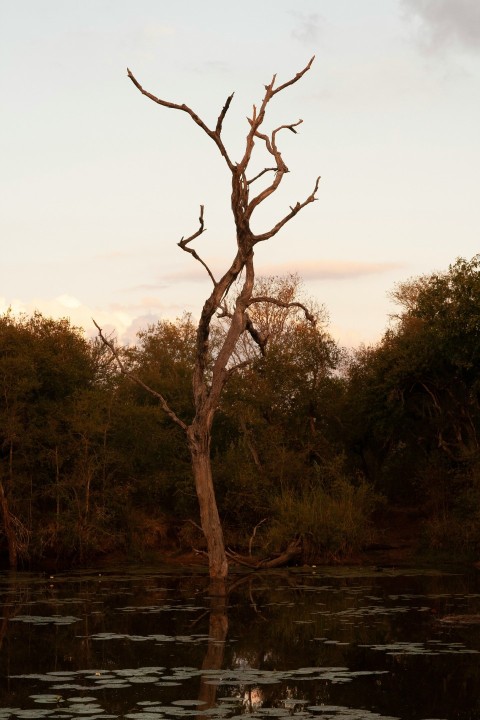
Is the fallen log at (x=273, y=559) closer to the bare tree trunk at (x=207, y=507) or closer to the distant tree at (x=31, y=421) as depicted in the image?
the bare tree trunk at (x=207, y=507)

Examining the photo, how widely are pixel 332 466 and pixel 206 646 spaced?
20.3m

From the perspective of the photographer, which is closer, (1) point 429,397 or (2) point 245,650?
(2) point 245,650

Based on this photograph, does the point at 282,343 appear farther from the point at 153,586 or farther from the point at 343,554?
the point at 153,586

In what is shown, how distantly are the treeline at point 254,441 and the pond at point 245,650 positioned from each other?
Answer: 723 cm

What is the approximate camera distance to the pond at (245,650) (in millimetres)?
13547

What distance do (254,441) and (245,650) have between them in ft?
71.1

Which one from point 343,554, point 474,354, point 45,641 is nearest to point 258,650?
point 45,641

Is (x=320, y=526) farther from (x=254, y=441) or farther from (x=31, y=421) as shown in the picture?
(x=31, y=421)

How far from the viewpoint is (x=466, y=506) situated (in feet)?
116

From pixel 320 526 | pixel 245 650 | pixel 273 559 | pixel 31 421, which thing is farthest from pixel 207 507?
pixel 245 650

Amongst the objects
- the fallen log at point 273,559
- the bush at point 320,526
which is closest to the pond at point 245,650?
the fallen log at point 273,559

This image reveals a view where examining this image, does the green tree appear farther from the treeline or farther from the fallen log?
the fallen log

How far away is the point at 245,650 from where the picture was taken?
17969mm

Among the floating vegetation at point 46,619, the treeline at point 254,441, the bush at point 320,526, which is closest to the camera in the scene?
the floating vegetation at point 46,619
